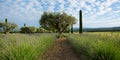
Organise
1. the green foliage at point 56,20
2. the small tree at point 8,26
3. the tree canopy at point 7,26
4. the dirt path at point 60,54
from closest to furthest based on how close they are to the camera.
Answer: the dirt path at point 60,54 < the green foliage at point 56,20 < the tree canopy at point 7,26 < the small tree at point 8,26

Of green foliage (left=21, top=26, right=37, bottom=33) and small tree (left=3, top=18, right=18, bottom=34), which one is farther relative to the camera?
green foliage (left=21, top=26, right=37, bottom=33)

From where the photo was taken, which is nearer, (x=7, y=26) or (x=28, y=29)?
(x=7, y=26)

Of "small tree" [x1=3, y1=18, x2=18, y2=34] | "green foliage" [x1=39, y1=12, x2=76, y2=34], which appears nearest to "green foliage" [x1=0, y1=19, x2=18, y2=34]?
"small tree" [x1=3, y1=18, x2=18, y2=34]

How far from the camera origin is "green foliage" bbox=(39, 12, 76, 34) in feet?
116

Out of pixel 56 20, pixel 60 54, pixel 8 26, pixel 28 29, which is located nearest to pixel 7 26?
pixel 8 26

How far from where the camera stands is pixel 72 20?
121 ft

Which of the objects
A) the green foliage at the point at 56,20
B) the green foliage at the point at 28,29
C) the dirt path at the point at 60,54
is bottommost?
the dirt path at the point at 60,54

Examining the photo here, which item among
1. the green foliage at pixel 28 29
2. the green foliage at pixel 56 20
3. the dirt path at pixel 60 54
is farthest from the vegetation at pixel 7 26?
the dirt path at pixel 60 54

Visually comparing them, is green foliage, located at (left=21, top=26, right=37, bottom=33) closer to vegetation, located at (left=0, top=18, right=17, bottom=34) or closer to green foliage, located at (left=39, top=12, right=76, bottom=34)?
vegetation, located at (left=0, top=18, right=17, bottom=34)

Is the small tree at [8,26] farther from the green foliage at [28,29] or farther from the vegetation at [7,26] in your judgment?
the green foliage at [28,29]

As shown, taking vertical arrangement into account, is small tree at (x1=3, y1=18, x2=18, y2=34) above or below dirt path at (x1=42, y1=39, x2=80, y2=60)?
above

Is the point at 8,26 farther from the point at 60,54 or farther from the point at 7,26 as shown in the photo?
the point at 60,54

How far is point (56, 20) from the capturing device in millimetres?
35094

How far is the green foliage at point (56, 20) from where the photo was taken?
116 feet
